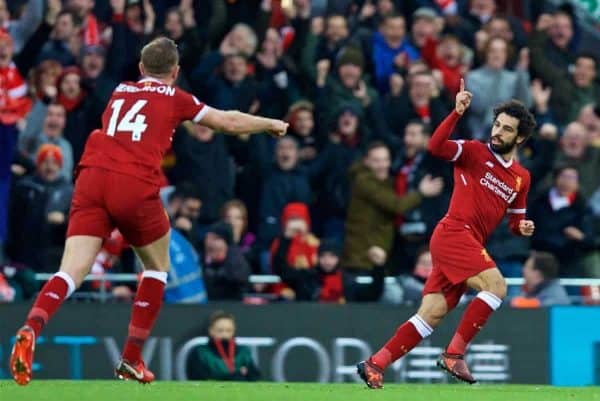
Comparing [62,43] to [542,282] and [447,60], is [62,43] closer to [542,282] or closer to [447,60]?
[447,60]

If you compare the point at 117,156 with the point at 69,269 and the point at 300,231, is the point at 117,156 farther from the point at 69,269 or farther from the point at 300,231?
the point at 300,231

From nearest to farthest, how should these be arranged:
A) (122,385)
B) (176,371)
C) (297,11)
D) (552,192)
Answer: (122,385), (176,371), (552,192), (297,11)

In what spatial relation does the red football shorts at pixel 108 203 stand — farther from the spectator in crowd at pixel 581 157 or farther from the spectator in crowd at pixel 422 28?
the spectator in crowd at pixel 422 28

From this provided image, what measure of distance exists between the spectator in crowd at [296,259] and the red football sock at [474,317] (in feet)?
14.0

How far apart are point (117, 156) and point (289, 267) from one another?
556 cm

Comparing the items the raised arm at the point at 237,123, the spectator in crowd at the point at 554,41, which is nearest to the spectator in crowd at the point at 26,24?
the spectator in crowd at the point at 554,41

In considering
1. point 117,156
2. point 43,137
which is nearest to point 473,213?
point 117,156

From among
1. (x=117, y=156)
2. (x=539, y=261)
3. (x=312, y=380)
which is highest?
(x=117, y=156)

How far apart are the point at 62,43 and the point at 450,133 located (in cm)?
684

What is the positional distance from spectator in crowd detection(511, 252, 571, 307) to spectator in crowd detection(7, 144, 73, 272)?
4.30 m

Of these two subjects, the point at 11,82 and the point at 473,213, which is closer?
the point at 473,213

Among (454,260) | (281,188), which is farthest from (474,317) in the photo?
(281,188)

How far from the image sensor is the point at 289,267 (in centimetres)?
1822

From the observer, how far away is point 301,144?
19.4m
